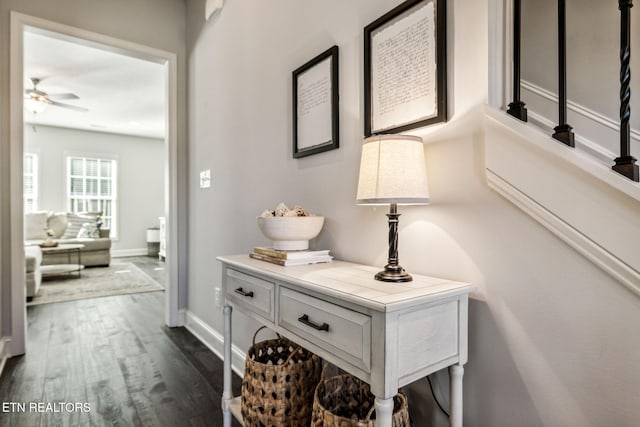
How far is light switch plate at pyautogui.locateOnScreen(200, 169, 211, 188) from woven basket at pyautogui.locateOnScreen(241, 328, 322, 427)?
65.1 inches

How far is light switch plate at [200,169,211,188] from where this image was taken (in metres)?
2.72

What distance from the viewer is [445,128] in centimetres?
112

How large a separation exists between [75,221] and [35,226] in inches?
25.1

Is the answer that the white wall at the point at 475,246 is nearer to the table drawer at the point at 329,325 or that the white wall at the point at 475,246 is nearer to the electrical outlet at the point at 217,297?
the table drawer at the point at 329,325

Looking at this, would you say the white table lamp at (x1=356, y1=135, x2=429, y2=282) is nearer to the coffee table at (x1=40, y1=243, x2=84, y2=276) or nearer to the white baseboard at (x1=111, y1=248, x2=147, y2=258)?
the coffee table at (x1=40, y1=243, x2=84, y2=276)

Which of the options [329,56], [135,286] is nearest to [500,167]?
[329,56]

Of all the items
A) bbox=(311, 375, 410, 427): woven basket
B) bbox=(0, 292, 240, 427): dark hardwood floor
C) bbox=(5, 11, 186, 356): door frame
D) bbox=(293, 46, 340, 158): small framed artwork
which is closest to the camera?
bbox=(311, 375, 410, 427): woven basket

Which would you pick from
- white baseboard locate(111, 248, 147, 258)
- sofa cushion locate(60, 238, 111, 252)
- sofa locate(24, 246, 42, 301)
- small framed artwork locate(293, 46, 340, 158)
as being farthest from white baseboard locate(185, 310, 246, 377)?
white baseboard locate(111, 248, 147, 258)

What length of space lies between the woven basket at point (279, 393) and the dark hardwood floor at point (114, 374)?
0.40 m

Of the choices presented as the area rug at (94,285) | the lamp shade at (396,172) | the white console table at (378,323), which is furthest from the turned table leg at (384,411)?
the area rug at (94,285)

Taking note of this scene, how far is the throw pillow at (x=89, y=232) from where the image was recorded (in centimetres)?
622

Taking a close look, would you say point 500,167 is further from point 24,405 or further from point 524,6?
point 24,405

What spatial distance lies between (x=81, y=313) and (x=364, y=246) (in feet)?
10.9

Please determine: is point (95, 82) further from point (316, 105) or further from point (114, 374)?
point (316, 105)
